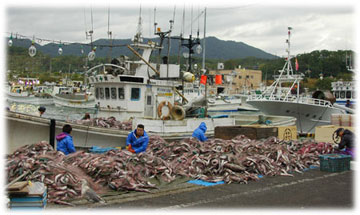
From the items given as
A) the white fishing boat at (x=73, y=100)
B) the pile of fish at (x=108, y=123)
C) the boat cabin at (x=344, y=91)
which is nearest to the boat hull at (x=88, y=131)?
the pile of fish at (x=108, y=123)

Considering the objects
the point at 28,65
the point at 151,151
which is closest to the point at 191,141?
the point at 151,151

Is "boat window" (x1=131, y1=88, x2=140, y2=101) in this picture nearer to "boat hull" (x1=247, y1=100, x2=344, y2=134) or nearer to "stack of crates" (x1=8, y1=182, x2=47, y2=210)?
"stack of crates" (x1=8, y1=182, x2=47, y2=210)

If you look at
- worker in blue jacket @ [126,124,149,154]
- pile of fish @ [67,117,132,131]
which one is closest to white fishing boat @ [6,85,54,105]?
pile of fish @ [67,117,132,131]

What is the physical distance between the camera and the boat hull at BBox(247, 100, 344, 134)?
83.1ft

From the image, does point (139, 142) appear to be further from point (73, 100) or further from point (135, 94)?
point (73, 100)

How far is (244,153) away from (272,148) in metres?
1.01

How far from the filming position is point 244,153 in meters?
9.45

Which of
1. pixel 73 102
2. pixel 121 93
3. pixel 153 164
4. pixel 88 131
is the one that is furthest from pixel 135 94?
pixel 73 102

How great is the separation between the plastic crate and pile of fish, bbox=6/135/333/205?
1.80 feet

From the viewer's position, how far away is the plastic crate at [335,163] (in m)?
9.21

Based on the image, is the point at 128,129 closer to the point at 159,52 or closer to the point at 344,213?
the point at 159,52

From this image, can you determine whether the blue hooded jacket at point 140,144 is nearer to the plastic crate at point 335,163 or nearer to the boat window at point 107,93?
the plastic crate at point 335,163

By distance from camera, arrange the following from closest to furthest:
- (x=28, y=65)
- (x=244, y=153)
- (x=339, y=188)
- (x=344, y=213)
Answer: (x=344, y=213)
(x=339, y=188)
(x=244, y=153)
(x=28, y=65)

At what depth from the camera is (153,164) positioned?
819 centimetres
